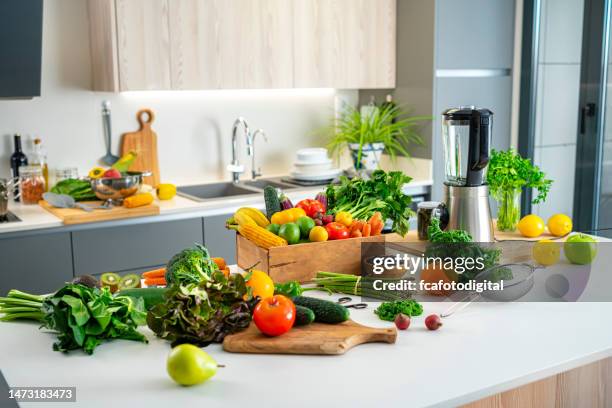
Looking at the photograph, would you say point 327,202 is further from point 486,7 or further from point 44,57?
point 486,7

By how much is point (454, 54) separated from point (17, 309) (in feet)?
10.2

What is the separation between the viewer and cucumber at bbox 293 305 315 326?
168 cm

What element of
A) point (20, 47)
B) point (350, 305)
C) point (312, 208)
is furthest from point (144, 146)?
point (350, 305)

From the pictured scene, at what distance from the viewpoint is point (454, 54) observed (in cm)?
416

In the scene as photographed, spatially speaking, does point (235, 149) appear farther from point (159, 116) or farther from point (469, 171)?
point (469, 171)

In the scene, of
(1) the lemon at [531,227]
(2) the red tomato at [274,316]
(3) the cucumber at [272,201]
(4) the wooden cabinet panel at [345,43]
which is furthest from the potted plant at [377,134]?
(2) the red tomato at [274,316]

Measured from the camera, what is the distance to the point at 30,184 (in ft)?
11.4

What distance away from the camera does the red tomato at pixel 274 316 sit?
1593 mm

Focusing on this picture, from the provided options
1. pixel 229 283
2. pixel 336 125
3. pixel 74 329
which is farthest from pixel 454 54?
pixel 74 329

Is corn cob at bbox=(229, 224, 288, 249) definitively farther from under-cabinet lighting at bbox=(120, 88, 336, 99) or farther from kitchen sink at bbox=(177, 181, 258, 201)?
under-cabinet lighting at bbox=(120, 88, 336, 99)

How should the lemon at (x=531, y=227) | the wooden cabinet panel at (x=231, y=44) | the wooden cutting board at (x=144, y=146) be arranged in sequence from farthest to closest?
1. the wooden cutting board at (x=144, y=146)
2. the wooden cabinet panel at (x=231, y=44)
3. the lemon at (x=531, y=227)

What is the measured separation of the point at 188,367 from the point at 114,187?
2110 mm

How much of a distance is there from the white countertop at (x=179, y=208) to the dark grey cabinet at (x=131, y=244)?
60 mm

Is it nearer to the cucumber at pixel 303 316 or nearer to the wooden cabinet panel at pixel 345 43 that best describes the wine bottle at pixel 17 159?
the wooden cabinet panel at pixel 345 43
